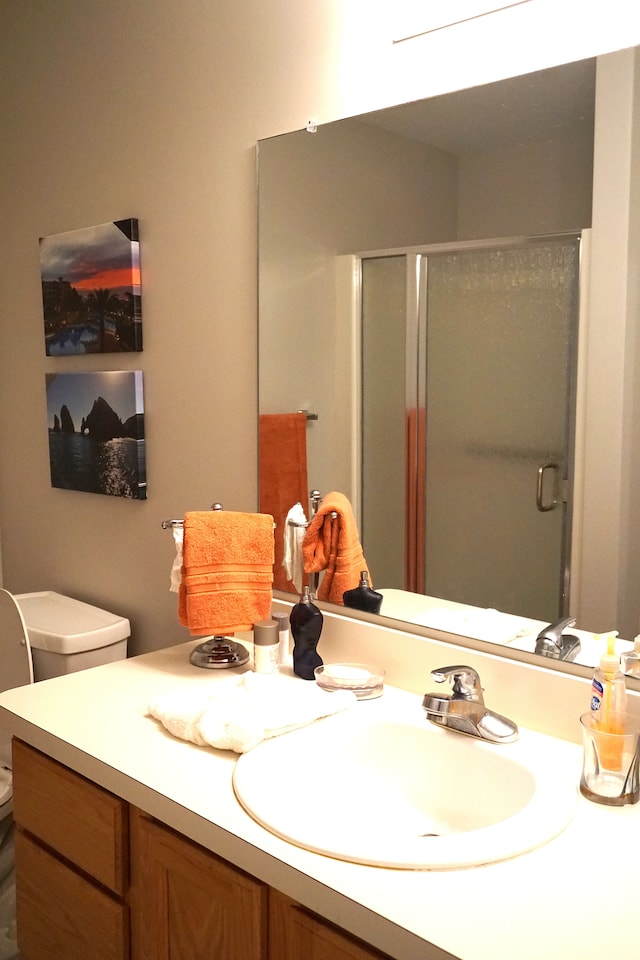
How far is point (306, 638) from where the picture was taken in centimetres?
157

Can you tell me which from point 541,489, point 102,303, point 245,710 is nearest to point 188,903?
point 245,710

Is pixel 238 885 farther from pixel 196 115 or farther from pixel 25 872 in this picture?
pixel 196 115

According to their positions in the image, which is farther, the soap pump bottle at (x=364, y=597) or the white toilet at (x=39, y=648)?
the white toilet at (x=39, y=648)

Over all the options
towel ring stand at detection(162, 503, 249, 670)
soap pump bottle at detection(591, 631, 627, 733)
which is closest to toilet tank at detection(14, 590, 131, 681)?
towel ring stand at detection(162, 503, 249, 670)

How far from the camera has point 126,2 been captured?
6.59ft

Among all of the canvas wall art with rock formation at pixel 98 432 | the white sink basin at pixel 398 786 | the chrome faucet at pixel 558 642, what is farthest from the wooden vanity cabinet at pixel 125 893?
the canvas wall art with rock formation at pixel 98 432

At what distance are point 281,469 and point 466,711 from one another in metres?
0.68

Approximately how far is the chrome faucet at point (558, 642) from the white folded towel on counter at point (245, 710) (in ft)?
1.09

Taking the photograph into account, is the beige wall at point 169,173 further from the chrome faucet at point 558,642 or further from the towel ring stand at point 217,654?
the chrome faucet at point 558,642

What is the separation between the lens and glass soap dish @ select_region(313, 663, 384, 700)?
1.48 meters

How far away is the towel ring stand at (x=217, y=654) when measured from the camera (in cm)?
166

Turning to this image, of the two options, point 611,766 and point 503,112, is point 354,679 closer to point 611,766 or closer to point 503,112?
point 611,766

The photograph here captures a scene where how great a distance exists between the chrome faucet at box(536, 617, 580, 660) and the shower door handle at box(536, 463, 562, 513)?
18cm

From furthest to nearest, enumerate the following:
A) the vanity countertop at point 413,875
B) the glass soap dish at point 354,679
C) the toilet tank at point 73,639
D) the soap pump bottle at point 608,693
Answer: the toilet tank at point 73,639 → the glass soap dish at point 354,679 → the soap pump bottle at point 608,693 → the vanity countertop at point 413,875
